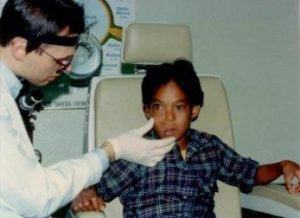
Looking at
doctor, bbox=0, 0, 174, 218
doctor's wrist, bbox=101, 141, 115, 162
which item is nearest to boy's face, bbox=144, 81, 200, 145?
doctor's wrist, bbox=101, 141, 115, 162

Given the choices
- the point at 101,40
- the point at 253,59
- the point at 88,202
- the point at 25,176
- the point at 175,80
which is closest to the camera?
the point at 25,176

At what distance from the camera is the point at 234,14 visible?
9.27 feet

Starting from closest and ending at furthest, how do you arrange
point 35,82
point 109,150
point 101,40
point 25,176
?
1. point 25,176
2. point 35,82
3. point 109,150
4. point 101,40

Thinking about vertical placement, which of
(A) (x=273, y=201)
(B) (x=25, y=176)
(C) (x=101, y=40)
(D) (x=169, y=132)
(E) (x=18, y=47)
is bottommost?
(A) (x=273, y=201)

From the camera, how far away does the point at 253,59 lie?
2900 millimetres

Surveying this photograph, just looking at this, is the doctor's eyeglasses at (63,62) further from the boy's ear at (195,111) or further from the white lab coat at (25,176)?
the boy's ear at (195,111)

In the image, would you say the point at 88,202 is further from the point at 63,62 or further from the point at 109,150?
the point at 63,62

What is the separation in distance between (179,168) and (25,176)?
0.79m

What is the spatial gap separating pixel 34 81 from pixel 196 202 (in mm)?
791

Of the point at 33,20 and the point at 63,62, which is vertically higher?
the point at 33,20

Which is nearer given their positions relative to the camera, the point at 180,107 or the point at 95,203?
the point at 95,203

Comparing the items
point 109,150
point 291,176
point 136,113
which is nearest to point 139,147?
point 109,150

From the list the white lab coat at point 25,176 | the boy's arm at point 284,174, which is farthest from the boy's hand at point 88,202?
the boy's arm at point 284,174

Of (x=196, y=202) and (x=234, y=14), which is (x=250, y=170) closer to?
(x=196, y=202)
